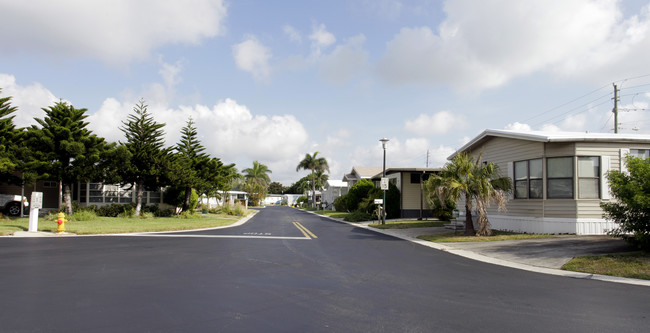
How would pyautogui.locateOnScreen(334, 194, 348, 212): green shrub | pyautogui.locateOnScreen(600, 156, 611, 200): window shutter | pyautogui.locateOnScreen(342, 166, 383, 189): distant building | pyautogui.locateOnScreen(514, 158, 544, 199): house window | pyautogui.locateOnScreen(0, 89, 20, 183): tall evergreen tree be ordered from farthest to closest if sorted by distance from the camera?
pyautogui.locateOnScreen(342, 166, 383, 189): distant building, pyautogui.locateOnScreen(334, 194, 348, 212): green shrub, pyautogui.locateOnScreen(0, 89, 20, 183): tall evergreen tree, pyautogui.locateOnScreen(514, 158, 544, 199): house window, pyautogui.locateOnScreen(600, 156, 611, 200): window shutter

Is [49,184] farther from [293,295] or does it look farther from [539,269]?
[539,269]

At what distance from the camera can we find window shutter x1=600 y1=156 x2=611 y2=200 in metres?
15.9

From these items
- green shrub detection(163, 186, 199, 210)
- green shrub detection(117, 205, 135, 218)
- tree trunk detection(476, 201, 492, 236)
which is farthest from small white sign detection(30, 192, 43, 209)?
tree trunk detection(476, 201, 492, 236)

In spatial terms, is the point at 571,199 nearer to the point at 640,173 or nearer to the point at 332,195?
the point at 640,173

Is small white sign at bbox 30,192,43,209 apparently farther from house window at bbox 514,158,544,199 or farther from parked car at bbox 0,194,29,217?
house window at bbox 514,158,544,199

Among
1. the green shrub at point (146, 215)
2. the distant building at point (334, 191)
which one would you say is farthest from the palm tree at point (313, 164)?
the green shrub at point (146, 215)

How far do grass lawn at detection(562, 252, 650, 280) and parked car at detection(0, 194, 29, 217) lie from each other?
29021mm

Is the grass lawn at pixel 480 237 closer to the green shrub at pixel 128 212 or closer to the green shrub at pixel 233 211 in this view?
the green shrub at pixel 128 212

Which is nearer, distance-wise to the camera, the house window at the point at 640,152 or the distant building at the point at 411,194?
the house window at the point at 640,152

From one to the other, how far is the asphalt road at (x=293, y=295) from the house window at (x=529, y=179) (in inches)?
279

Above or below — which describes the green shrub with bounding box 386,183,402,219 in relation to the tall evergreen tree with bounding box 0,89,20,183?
below

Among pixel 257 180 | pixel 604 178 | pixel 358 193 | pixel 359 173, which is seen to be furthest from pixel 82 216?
pixel 257 180

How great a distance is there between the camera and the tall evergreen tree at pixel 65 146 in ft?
80.0

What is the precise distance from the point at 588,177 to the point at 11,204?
31.3 meters
